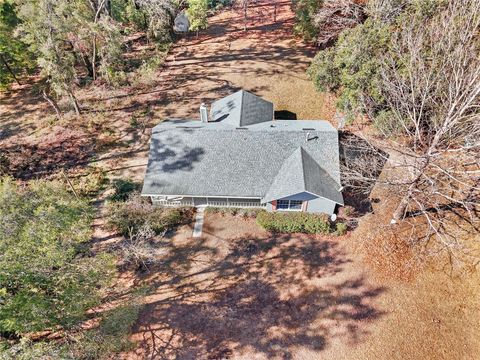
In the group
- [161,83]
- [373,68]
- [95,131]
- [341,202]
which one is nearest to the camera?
[341,202]

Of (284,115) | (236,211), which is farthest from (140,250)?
(284,115)

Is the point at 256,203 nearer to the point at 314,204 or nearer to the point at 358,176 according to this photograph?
the point at 314,204

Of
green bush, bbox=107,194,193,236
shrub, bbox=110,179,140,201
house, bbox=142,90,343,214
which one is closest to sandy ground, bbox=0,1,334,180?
shrub, bbox=110,179,140,201

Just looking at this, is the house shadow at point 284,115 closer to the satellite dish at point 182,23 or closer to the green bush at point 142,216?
the green bush at point 142,216

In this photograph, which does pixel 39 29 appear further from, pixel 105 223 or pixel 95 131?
pixel 105 223

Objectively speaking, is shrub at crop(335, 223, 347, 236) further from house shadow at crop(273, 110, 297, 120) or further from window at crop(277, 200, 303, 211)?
house shadow at crop(273, 110, 297, 120)

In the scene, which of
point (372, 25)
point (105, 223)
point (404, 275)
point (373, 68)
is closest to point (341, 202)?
point (404, 275)

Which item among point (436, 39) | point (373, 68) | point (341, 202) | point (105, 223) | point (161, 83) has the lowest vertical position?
point (105, 223)
